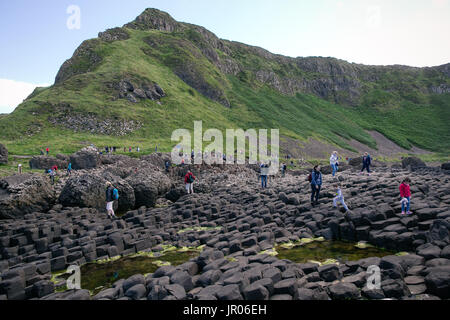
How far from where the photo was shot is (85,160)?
3397cm

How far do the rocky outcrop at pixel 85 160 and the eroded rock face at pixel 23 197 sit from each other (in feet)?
46.5

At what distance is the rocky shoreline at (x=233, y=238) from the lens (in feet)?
24.8

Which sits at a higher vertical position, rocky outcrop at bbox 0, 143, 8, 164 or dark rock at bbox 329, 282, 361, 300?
rocky outcrop at bbox 0, 143, 8, 164

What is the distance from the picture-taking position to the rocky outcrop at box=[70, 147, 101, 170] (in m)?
33.8

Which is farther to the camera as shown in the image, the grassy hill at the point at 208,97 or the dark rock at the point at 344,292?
the grassy hill at the point at 208,97

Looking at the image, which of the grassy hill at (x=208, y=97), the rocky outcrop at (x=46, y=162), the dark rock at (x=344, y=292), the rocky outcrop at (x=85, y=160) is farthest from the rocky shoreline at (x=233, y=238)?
the grassy hill at (x=208, y=97)

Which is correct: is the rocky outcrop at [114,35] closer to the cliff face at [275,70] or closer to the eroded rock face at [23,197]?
the cliff face at [275,70]

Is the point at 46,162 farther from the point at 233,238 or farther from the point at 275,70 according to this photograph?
the point at 275,70

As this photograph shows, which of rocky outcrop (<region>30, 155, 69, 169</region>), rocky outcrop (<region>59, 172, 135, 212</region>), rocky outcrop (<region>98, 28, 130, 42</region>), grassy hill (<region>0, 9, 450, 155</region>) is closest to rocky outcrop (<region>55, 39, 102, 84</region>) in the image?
grassy hill (<region>0, 9, 450, 155</region>)

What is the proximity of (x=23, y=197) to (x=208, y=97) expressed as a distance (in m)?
76.6

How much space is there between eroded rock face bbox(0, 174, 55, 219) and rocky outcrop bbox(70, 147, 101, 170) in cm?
1417

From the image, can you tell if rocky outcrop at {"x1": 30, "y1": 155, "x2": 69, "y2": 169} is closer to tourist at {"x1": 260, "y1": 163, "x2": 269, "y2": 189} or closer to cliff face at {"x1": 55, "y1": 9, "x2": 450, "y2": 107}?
tourist at {"x1": 260, "y1": 163, "x2": 269, "y2": 189}

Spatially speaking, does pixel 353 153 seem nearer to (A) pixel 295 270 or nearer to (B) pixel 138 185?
(B) pixel 138 185

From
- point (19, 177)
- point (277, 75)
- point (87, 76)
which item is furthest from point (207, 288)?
point (277, 75)
